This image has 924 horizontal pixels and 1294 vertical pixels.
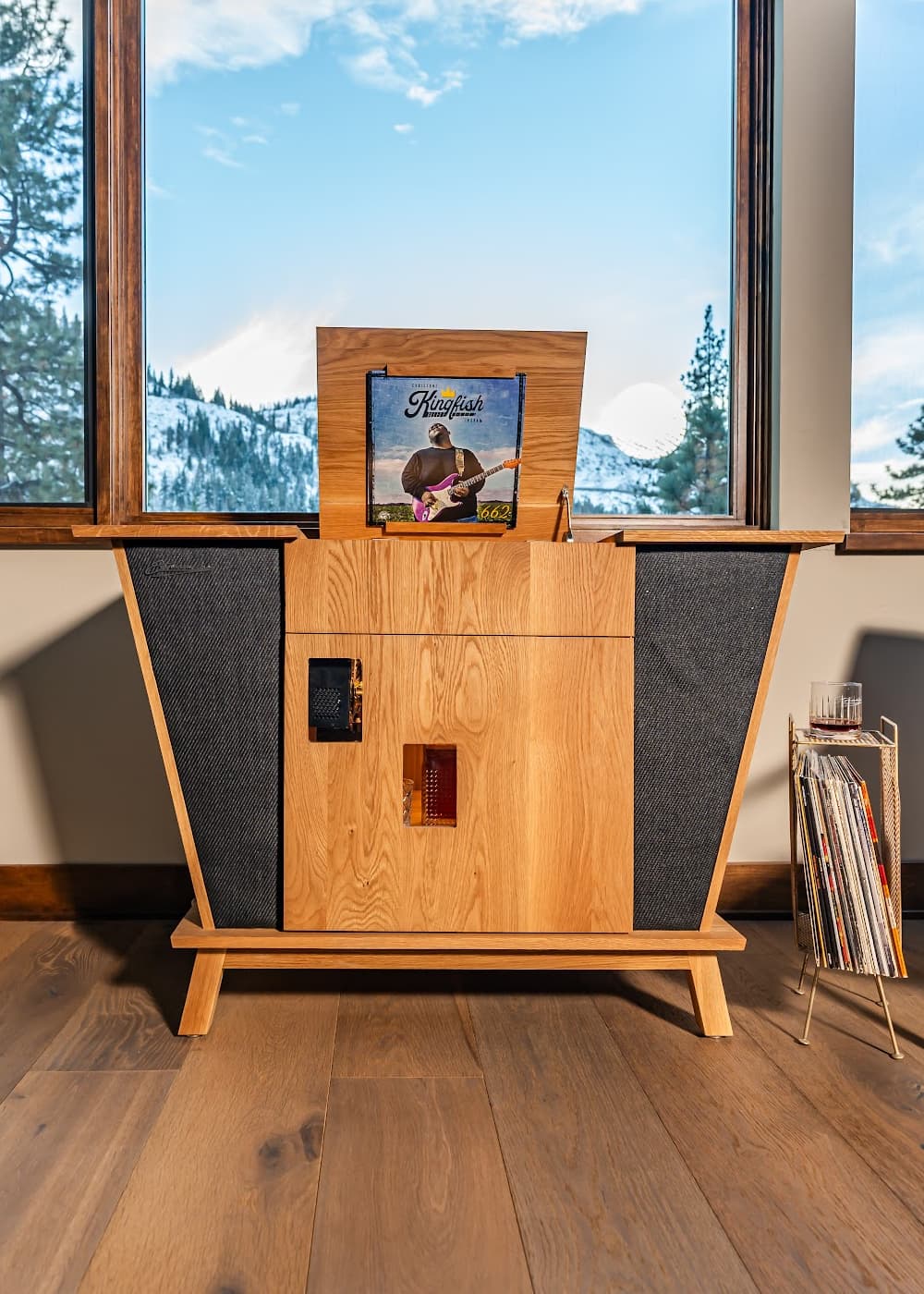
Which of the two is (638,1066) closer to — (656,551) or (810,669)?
(656,551)

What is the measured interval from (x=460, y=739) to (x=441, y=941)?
29 cm

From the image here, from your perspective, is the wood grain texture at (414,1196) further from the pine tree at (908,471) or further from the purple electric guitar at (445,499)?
the pine tree at (908,471)

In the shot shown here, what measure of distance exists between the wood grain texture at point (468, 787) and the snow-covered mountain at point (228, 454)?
2.28 ft

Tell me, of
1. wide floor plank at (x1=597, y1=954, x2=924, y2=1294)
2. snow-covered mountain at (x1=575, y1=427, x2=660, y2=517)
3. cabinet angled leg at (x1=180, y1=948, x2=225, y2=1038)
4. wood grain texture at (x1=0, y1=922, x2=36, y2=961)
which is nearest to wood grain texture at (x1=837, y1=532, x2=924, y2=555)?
snow-covered mountain at (x1=575, y1=427, x2=660, y2=517)

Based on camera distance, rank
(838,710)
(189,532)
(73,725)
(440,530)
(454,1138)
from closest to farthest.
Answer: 1. (454,1138)
2. (189,532)
3. (838,710)
4. (440,530)
5. (73,725)

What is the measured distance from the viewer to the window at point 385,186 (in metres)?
1.86

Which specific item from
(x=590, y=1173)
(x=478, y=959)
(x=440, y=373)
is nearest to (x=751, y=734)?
(x=478, y=959)

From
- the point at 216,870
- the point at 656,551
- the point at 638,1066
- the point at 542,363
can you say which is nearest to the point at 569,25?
the point at 542,363

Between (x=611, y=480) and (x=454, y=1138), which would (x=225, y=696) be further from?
(x=611, y=480)

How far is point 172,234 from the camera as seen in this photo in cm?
187

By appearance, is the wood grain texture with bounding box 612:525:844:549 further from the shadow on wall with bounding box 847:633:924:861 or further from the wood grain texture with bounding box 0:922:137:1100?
the wood grain texture with bounding box 0:922:137:1100

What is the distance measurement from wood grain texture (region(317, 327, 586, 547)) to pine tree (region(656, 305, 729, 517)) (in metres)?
0.50

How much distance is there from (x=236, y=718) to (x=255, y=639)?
0.39 feet

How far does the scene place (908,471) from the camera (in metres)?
1.96
